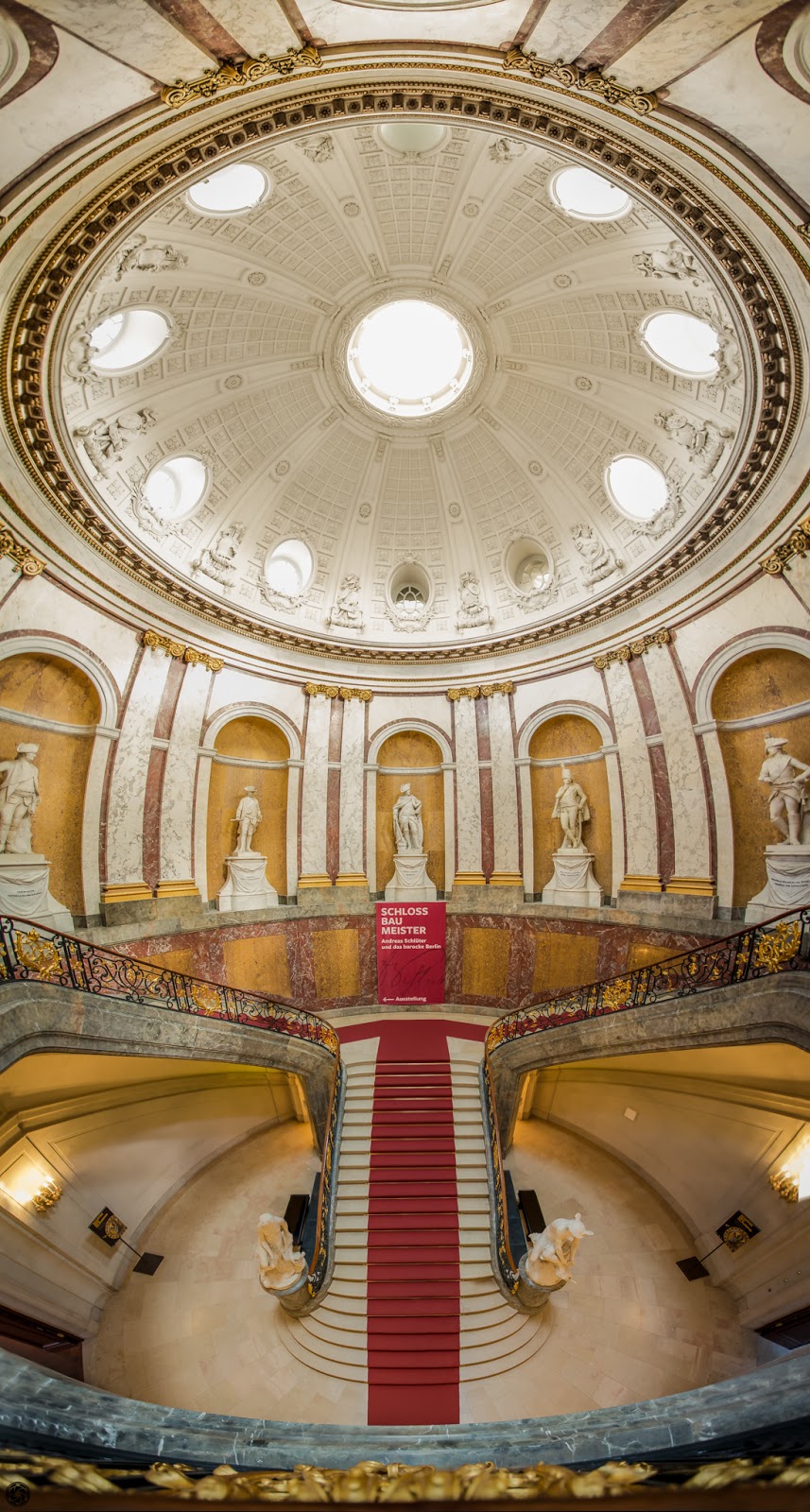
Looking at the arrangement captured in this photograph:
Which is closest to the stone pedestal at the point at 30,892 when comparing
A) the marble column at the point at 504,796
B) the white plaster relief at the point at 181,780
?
the white plaster relief at the point at 181,780

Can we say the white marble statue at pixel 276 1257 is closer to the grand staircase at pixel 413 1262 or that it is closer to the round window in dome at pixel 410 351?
the grand staircase at pixel 413 1262

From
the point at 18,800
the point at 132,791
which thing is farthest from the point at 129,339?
the point at 18,800

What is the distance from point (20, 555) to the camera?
34.3 feet

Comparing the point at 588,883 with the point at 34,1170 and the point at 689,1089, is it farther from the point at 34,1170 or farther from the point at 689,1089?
the point at 34,1170

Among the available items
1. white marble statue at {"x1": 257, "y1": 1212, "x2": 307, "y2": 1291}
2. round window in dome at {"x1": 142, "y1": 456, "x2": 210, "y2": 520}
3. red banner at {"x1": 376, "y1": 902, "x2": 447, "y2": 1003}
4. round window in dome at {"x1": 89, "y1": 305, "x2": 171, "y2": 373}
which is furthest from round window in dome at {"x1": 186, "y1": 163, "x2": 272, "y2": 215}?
white marble statue at {"x1": 257, "y1": 1212, "x2": 307, "y2": 1291}

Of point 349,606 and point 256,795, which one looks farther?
point 349,606

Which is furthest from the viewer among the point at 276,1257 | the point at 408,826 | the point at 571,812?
the point at 408,826

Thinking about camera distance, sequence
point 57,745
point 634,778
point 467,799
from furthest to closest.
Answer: point 467,799, point 634,778, point 57,745

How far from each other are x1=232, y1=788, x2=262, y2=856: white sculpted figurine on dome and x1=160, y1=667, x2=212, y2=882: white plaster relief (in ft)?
4.77

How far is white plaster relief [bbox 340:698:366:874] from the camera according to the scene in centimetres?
1611

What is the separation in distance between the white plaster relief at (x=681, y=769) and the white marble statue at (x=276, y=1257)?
32.6 feet

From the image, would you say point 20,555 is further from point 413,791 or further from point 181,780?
point 413,791

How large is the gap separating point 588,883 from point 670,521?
8.97m

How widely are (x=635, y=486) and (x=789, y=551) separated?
5.40 metres
